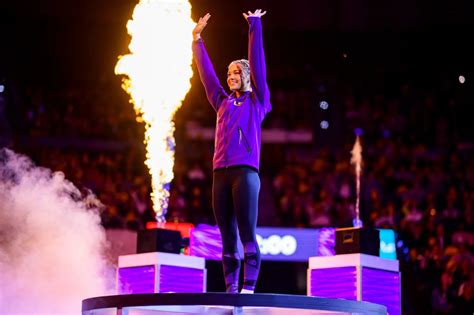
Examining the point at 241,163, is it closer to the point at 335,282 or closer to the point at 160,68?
the point at 335,282

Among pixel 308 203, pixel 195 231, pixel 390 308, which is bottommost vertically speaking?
pixel 390 308

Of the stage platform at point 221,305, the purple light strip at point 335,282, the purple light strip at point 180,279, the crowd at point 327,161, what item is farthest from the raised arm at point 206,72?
the crowd at point 327,161

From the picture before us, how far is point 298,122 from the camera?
662 inches

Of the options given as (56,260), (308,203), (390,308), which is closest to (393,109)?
(308,203)

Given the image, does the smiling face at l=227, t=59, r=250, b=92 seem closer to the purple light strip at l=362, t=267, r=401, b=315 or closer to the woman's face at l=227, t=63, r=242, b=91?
the woman's face at l=227, t=63, r=242, b=91

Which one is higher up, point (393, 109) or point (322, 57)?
point (322, 57)

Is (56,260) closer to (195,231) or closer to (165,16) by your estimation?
(195,231)

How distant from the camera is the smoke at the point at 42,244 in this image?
8.12 m

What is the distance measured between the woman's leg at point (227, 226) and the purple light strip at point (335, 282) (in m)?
3.01

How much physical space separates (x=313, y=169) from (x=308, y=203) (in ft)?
4.79

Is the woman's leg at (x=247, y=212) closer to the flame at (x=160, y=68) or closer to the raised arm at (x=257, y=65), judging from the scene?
the raised arm at (x=257, y=65)

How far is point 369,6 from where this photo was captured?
15.1 metres

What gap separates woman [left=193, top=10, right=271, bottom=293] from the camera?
5316mm

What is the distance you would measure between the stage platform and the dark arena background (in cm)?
589
